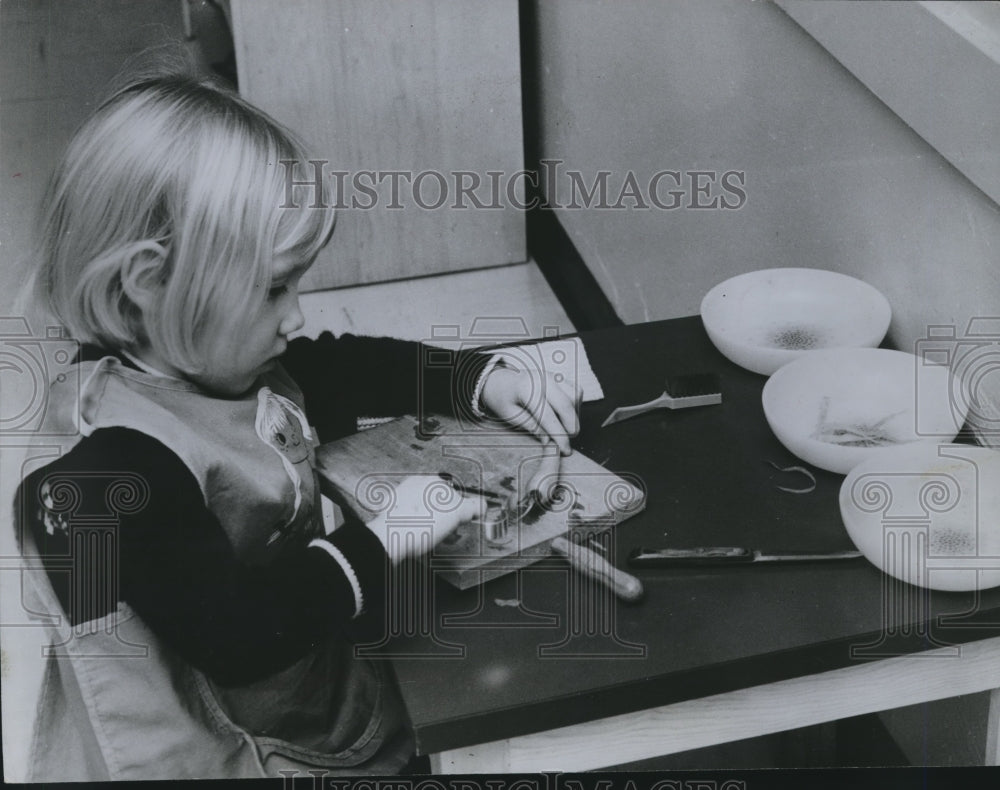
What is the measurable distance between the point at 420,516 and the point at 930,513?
45 cm

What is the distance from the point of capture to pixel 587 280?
1477 mm

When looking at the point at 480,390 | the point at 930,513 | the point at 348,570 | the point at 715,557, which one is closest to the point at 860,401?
the point at 930,513

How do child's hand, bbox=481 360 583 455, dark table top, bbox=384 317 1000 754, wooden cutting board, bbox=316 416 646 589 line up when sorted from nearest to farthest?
1. dark table top, bbox=384 317 1000 754
2. wooden cutting board, bbox=316 416 646 589
3. child's hand, bbox=481 360 583 455

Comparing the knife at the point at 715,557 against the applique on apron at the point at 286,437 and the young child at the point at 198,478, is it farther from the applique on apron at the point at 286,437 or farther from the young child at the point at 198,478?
the applique on apron at the point at 286,437

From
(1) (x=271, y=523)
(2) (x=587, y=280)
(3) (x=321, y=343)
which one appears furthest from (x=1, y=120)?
(2) (x=587, y=280)

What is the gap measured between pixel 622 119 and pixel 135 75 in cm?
58

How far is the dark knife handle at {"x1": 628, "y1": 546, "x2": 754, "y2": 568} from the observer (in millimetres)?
887

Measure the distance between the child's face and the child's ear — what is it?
7 cm

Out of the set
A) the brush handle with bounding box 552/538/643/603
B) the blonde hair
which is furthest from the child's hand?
the blonde hair

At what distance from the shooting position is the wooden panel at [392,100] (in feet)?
3.66

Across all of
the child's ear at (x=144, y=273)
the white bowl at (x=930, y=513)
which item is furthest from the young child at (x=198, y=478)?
the white bowl at (x=930, y=513)

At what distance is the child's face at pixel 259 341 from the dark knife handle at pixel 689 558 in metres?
0.39

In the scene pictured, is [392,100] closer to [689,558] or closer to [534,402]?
[534,402]

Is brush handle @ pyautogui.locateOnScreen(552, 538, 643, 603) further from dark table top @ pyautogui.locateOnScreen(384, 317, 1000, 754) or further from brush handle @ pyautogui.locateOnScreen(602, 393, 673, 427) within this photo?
brush handle @ pyautogui.locateOnScreen(602, 393, 673, 427)
